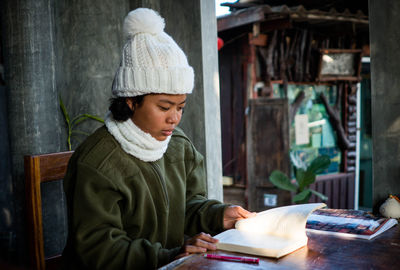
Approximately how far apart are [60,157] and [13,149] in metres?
0.87

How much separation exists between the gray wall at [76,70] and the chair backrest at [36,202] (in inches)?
33.1

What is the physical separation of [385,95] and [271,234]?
3.86 ft

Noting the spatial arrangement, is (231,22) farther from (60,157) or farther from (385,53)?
(60,157)

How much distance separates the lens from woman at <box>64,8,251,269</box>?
1.60m

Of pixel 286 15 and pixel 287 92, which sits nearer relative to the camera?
pixel 286 15

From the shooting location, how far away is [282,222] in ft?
5.71

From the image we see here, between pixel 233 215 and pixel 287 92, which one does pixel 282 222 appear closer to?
pixel 233 215

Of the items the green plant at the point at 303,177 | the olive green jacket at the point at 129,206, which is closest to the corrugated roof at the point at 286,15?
the green plant at the point at 303,177

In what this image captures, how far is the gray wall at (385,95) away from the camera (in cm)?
232

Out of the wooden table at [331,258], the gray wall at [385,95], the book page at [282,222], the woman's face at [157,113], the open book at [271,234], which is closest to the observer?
the wooden table at [331,258]

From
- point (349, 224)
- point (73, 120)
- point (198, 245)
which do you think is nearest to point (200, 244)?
point (198, 245)

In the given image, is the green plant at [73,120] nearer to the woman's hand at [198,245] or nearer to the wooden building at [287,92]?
the woman's hand at [198,245]

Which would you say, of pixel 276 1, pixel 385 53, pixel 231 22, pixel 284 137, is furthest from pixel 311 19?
pixel 385 53

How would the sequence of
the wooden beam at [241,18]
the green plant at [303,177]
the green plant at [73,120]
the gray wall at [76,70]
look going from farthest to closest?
the green plant at [303,177] < the wooden beam at [241,18] < the green plant at [73,120] < the gray wall at [76,70]
